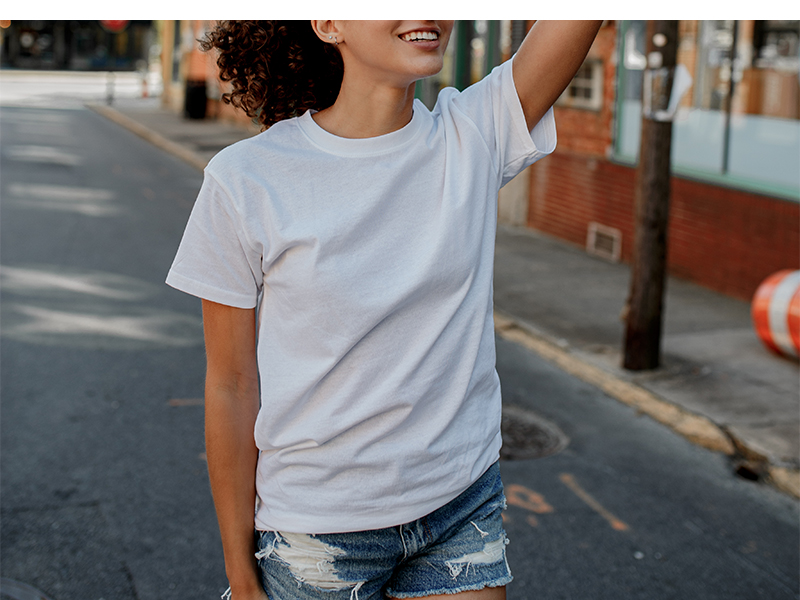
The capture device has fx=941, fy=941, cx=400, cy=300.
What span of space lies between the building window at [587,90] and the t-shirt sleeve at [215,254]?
10063 mm

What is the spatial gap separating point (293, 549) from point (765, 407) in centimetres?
488

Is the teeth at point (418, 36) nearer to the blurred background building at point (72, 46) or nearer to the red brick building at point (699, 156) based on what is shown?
the red brick building at point (699, 156)

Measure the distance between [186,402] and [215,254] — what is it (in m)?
4.39

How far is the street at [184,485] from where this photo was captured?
3.96m

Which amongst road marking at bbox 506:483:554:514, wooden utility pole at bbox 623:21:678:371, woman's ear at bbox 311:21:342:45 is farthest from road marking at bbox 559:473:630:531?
woman's ear at bbox 311:21:342:45

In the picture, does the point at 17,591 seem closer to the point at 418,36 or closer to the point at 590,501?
the point at 590,501

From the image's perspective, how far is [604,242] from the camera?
1056 centimetres

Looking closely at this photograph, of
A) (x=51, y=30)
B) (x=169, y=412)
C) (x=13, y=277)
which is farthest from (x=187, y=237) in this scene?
(x=51, y=30)

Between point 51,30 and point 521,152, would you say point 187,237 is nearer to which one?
point 521,152

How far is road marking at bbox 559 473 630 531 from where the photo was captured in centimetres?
447

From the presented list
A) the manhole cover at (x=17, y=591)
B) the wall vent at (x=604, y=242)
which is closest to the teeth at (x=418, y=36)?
the manhole cover at (x=17, y=591)

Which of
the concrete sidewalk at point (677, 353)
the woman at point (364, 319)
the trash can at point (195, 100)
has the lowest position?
the concrete sidewalk at point (677, 353)

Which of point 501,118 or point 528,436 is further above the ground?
point 501,118

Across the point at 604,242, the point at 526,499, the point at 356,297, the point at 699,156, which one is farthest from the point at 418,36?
the point at 604,242
